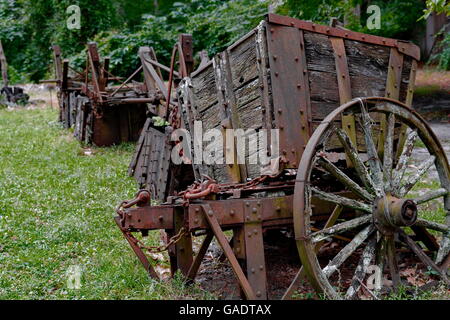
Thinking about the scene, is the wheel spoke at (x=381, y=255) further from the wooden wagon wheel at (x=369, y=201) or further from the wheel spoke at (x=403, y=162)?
the wheel spoke at (x=403, y=162)

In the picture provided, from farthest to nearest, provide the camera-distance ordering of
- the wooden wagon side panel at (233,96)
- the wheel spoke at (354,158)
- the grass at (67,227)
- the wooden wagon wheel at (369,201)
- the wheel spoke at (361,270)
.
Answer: the grass at (67,227) < the wooden wagon side panel at (233,96) < the wheel spoke at (354,158) < the wheel spoke at (361,270) < the wooden wagon wheel at (369,201)

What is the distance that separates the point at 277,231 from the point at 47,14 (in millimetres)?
21270

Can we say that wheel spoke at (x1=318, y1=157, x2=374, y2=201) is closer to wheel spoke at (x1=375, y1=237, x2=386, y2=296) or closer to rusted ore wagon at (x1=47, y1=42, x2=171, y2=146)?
wheel spoke at (x1=375, y1=237, x2=386, y2=296)

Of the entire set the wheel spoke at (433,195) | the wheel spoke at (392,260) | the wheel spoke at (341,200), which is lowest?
the wheel spoke at (392,260)

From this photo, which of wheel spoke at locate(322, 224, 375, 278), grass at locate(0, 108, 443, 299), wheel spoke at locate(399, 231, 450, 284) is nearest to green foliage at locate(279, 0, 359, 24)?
grass at locate(0, 108, 443, 299)

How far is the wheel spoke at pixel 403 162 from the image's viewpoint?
4.66 meters

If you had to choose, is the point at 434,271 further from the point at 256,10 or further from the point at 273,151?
the point at 256,10

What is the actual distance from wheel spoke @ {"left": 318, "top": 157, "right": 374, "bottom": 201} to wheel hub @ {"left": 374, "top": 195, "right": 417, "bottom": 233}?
10 cm

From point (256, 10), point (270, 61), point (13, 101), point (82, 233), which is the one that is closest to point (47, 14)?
point (13, 101)

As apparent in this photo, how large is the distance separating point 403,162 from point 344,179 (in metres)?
0.72

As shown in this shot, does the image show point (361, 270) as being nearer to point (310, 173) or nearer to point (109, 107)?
point (310, 173)

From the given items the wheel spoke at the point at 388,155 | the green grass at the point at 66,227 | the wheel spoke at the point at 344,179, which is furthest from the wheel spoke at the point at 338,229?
the green grass at the point at 66,227

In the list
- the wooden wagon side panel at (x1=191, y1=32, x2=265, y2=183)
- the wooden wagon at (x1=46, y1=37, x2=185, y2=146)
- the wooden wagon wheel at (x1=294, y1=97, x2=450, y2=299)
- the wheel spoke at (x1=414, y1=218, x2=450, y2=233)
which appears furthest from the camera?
the wooden wagon at (x1=46, y1=37, x2=185, y2=146)

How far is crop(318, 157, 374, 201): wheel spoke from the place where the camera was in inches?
170
